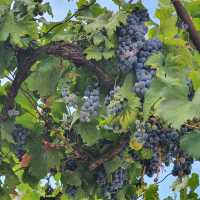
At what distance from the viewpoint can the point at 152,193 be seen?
539cm

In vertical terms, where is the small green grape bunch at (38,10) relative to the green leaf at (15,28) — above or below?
above

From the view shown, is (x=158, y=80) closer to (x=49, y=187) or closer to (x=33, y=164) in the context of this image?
(x=33, y=164)

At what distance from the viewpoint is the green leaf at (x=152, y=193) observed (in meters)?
5.36

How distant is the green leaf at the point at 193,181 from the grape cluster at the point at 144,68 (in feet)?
3.55

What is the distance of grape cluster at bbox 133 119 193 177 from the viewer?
4629 mm

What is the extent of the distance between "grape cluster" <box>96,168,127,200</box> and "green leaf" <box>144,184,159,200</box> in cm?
21

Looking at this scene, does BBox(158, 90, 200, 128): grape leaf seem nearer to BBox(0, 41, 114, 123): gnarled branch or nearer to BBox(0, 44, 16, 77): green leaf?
BBox(0, 41, 114, 123): gnarled branch

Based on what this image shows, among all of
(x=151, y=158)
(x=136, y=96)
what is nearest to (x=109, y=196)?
(x=151, y=158)

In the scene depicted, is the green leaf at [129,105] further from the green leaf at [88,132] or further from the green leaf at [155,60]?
the green leaf at [88,132]

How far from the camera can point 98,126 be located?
5434 millimetres

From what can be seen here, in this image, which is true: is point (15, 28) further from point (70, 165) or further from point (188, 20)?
point (70, 165)

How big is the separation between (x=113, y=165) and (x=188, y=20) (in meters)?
1.30

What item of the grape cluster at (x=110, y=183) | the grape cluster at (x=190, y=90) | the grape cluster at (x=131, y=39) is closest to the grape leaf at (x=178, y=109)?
the grape cluster at (x=190, y=90)

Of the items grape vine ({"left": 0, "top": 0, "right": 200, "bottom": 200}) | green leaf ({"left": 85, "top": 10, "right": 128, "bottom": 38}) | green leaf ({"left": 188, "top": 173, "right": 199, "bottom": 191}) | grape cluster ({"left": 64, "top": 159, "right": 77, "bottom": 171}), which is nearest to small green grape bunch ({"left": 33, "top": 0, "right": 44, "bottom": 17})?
grape vine ({"left": 0, "top": 0, "right": 200, "bottom": 200})
